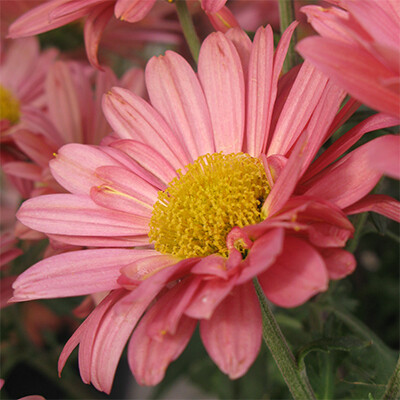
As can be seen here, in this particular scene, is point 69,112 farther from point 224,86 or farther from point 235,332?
point 235,332

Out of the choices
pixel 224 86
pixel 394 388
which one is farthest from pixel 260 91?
pixel 394 388

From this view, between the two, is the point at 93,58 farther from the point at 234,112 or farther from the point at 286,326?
the point at 286,326

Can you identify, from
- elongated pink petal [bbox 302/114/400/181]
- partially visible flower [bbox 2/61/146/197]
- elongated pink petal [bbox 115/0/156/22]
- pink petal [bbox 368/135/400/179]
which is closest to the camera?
pink petal [bbox 368/135/400/179]

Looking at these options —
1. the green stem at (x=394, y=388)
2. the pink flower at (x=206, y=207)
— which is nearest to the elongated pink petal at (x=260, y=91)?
the pink flower at (x=206, y=207)

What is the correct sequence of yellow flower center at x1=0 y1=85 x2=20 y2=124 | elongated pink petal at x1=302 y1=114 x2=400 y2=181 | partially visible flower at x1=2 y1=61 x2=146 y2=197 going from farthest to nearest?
yellow flower center at x1=0 y1=85 x2=20 y2=124 < partially visible flower at x1=2 y1=61 x2=146 y2=197 < elongated pink petal at x1=302 y1=114 x2=400 y2=181

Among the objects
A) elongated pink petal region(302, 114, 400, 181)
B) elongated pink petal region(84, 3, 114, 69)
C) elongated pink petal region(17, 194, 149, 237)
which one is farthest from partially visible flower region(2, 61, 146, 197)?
elongated pink petal region(302, 114, 400, 181)

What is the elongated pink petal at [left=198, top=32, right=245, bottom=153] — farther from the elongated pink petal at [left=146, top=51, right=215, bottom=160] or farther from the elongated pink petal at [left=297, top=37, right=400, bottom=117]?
the elongated pink petal at [left=297, top=37, right=400, bottom=117]

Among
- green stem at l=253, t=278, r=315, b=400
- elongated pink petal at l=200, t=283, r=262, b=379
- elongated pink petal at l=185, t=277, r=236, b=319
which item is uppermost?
elongated pink petal at l=185, t=277, r=236, b=319
